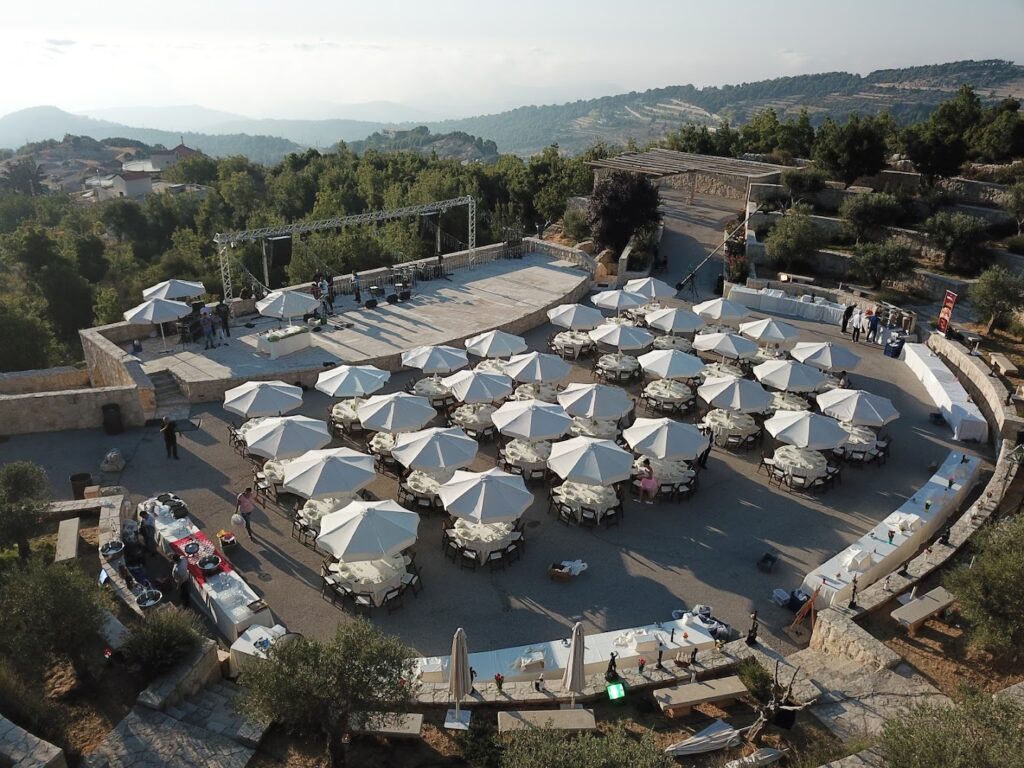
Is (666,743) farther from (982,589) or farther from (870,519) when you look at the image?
(870,519)

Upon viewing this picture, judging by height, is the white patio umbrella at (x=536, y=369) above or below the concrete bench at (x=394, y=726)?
above

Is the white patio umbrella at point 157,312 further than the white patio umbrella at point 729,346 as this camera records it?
Yes

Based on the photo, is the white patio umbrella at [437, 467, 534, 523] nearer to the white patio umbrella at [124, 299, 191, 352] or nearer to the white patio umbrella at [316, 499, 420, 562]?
the white patio umbrella at [316, 499, 420, 562]

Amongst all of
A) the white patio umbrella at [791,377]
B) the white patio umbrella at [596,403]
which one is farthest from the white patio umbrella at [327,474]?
the white patio umbrella at [791,377]

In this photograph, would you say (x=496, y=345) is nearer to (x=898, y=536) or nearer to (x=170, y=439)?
(x=170, y=439)

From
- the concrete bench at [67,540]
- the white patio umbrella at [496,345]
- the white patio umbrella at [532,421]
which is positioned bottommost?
the concrete bench at [67,540]

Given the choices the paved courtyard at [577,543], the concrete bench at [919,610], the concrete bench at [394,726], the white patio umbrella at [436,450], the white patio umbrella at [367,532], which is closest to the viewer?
the concrete bench at [394,726]

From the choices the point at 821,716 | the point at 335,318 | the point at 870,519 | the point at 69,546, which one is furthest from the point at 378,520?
the point at 335,318

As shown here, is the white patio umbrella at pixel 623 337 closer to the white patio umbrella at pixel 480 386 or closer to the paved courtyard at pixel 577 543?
the white patio umbrella at pixel 480 386
